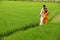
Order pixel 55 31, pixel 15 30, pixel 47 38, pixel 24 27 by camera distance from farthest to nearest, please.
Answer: pixel 24 27 < pixel 15 30 < pixel 55 31 < pixel 47 38

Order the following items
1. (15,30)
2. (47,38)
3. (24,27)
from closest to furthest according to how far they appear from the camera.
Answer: (47,38) → (15,30) → (24,27)

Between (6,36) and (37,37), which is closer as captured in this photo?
(37,37)

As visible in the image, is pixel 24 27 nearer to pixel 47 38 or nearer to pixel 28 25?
pixel 28 25

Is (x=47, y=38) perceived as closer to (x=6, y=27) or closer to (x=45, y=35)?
(x=45, y=35)

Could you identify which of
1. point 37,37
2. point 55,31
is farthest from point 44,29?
point 37,37

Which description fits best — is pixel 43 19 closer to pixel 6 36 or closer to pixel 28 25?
pixel 28 25

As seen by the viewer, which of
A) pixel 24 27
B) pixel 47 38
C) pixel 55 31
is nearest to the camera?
pixel 47 38

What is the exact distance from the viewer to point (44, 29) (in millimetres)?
9102

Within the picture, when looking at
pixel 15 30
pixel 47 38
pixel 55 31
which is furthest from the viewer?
pixel 15 30

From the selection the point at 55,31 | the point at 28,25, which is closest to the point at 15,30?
the point at 28,25

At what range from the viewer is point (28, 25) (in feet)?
35.3

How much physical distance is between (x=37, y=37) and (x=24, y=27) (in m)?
2.56

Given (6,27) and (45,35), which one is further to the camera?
(6,27)

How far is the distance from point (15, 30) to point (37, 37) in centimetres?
202
